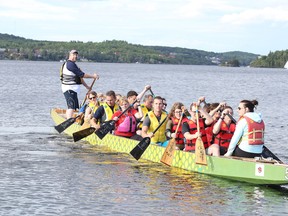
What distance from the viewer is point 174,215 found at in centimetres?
1267

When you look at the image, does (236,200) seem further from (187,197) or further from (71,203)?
(71,203)

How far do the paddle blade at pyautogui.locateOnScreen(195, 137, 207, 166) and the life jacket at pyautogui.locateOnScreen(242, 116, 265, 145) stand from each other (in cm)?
91

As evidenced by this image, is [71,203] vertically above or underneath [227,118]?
underneath

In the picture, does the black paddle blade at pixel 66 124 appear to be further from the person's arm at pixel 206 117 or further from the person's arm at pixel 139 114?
the person's arm at pixel 206 117

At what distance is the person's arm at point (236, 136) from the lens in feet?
48.3

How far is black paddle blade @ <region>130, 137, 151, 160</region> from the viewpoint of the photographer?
1720cm

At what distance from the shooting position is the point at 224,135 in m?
15.8

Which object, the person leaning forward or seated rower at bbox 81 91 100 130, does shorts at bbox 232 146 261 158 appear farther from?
seated rower at bbox 81 91 100 130

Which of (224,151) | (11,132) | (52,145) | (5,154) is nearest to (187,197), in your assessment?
(224,151)

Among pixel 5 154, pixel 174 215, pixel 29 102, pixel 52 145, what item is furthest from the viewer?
pixel 29 102

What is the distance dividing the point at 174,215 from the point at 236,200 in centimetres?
168

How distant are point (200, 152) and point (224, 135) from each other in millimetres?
796

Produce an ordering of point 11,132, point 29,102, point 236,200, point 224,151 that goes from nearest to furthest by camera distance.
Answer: point 236,200 → point 224,151 → point 11,132 → point 29,102

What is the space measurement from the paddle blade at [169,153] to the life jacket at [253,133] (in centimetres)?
201
